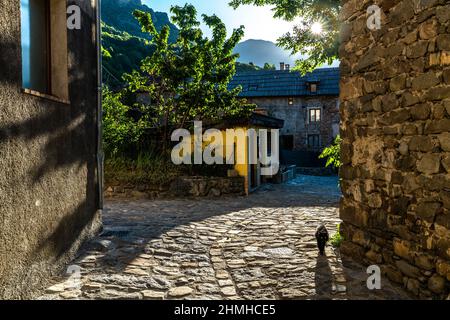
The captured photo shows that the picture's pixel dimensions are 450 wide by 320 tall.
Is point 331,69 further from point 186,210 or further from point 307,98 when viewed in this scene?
point 186,210

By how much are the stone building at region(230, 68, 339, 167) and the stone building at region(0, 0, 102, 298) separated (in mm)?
21797

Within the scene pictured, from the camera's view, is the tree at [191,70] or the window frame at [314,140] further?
the window frame at [314,140]

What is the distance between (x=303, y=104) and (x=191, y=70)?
17.7 m

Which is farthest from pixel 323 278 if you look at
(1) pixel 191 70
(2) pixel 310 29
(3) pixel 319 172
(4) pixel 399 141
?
(3) pixel 319 172

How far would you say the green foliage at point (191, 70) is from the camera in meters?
11.1

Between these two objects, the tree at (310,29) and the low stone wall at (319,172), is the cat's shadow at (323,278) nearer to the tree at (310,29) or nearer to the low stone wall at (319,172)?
the tree at (310,29)

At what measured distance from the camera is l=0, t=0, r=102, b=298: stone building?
316 cm

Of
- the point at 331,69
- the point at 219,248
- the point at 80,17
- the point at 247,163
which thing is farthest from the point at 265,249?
the point at 331,69

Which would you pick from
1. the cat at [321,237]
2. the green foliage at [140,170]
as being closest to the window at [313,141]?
the green foliage at [140,170]

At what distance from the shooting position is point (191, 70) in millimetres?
11062

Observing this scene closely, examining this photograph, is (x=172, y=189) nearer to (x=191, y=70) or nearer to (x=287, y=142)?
(x=191, y=70)

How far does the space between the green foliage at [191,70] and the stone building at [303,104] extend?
14833 mm

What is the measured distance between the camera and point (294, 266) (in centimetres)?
432

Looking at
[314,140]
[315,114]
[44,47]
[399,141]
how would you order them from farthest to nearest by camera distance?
[314,140]
[315,114]
[44,47]
[399,141]
